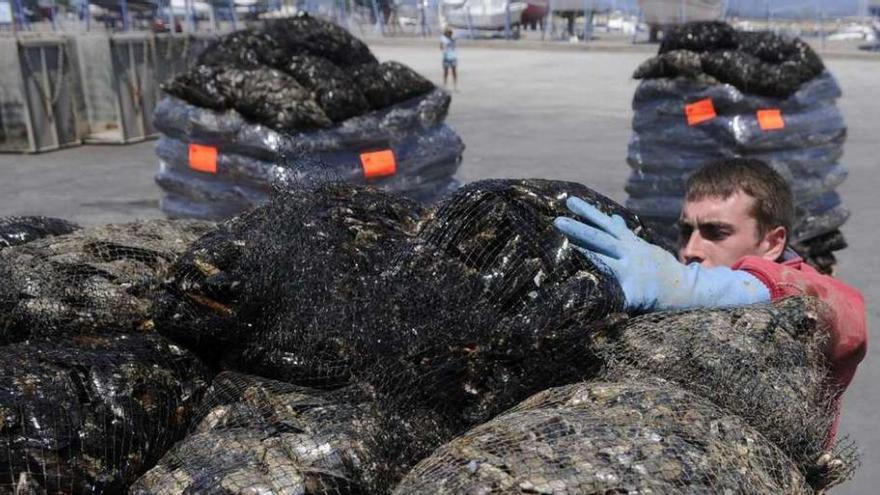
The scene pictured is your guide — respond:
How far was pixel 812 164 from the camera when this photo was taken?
6328mm

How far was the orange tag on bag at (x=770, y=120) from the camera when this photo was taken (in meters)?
5.94

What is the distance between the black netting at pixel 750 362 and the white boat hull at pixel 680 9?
34.3m

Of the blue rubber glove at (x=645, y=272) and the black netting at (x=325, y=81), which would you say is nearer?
the blue rubber glove at (x=645, y=272)

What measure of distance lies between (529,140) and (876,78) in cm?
1320

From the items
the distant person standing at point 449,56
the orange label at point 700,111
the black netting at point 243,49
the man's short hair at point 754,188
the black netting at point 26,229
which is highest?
the black netting at point 243,49

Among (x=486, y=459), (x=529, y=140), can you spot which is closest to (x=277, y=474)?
(x=486, y=459)

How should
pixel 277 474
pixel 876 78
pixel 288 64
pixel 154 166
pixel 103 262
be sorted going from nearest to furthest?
pixel 277 474, pixel 103 262, pixel 288 64, pixel 154 166, pixel 876 78

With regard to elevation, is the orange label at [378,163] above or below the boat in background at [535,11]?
above

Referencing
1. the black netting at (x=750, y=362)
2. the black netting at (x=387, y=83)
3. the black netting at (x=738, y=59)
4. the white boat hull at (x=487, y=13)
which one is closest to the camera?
the black netting at (x=750, y=362)

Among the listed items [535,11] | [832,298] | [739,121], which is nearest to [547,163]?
[739,121]

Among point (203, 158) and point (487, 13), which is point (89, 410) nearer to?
point (203, 158)

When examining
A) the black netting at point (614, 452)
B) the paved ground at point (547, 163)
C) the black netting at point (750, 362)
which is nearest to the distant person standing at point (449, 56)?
the paved ground at point (547, 163)

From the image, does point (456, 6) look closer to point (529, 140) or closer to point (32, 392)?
point (529, 140)

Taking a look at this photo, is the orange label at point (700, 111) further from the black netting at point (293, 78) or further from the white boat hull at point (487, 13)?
the white boat hull at point (487, 13)
